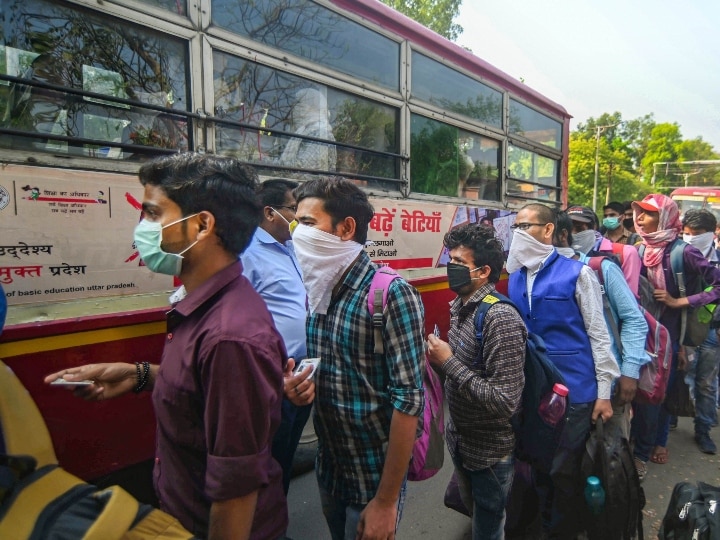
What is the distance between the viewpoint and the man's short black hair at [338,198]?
5.10ft

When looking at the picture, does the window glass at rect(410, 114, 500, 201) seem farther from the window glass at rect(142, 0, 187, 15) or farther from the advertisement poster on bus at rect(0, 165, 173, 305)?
the advertisement poster on bus at rect(0, 165, 173, 305)

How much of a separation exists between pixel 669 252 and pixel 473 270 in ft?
8.18

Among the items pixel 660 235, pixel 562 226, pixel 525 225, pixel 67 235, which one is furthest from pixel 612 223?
pixel 67 235

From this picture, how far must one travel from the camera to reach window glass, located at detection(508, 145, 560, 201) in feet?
16.5

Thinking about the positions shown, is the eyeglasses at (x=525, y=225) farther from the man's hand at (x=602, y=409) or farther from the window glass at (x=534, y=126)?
the window glass at (x=534, y=126)

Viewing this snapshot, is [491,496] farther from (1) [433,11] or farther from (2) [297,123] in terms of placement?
(1) [433,11]

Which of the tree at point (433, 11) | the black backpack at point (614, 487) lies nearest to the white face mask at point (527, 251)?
the black backpack at point (614, 487)

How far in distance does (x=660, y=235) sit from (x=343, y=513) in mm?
3211

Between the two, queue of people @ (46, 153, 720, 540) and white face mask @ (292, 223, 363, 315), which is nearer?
queue of people @ (46, 153, 720, 540)

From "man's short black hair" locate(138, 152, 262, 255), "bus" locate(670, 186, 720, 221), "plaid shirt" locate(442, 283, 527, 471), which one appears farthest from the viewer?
"bus" locate(670, 186, 720, 221)

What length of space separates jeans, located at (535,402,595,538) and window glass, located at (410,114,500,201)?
220cm

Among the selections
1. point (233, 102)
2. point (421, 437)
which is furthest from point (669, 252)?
point (233, 102)

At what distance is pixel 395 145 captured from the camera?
3.66 meters

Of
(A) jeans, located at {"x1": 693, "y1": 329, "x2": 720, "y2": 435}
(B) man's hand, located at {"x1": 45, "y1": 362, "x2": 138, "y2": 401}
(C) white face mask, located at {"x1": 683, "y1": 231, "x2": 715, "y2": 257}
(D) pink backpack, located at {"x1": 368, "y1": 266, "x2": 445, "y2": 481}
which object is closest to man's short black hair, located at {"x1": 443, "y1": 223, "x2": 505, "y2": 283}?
(D) pink backpack, located at {"x1": 368, "y1": 266, "x2": 445, "y2": 481}
